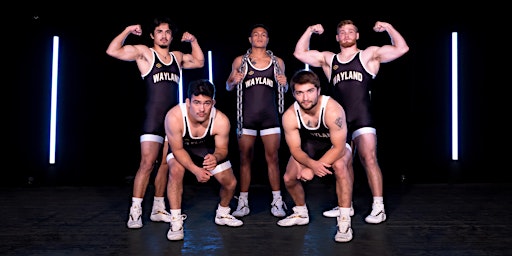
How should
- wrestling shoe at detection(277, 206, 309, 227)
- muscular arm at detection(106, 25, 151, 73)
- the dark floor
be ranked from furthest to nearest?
1. muscular arm at detection(106, 25, 151, 73)
2. wrestling shoe at detection(277, 206, 309, 227)
3. the dark floor

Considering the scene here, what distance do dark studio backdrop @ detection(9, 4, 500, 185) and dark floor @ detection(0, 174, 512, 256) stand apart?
0.72 m

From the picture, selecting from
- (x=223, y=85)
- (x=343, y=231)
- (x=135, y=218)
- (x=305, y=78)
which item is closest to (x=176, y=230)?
(x=135, y=218)

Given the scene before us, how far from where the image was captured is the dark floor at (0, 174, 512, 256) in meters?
2.57

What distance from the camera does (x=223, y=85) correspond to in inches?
211

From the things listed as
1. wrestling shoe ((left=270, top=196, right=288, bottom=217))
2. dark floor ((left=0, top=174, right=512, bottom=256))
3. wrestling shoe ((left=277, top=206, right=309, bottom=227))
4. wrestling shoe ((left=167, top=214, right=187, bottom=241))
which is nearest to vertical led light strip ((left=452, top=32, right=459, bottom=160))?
dark floor ((left=0, top=174, right=512, bottom=256))

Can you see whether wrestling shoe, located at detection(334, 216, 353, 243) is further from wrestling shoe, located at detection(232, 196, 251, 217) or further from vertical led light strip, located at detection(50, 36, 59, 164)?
vertical led light strip, located at detection(50, 36, 59, 164)

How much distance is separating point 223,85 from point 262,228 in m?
2.59

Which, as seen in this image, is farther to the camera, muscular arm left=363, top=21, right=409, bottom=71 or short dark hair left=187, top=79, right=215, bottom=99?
muscular arm left=363, top=21, right=409, bottom=71

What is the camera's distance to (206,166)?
2.80m

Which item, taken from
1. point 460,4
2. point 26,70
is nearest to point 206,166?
point 26,70

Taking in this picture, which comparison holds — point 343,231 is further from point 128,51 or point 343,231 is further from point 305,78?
point 128,51

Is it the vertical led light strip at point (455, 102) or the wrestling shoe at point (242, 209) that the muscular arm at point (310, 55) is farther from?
the vertical led light strip at point (455, 102)

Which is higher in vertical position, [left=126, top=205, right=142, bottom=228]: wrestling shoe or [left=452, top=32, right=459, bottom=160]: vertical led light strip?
[left=452, top=32, right=459, bottom=160]: vertical led light strip

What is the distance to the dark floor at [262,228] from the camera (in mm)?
2574
